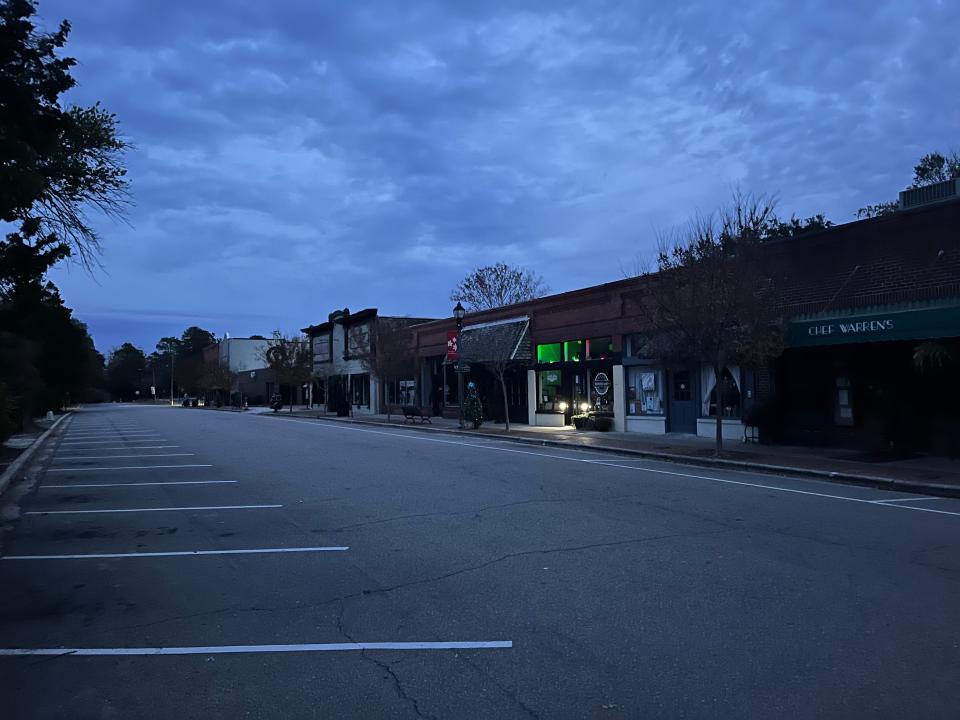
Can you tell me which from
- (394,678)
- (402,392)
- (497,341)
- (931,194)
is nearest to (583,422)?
(497,341)

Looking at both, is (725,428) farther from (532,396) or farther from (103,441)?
(103,441)

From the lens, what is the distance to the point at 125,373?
13975cm

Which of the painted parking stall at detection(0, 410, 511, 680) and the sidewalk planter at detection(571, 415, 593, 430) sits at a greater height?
the sidewalk planter at detection(571, 415, 593, 430)

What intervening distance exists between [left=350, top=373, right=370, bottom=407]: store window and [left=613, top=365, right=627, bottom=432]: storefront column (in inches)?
1055

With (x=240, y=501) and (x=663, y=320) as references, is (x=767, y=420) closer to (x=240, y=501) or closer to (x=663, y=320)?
(x=663, y=320)

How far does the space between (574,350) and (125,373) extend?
13152 cm

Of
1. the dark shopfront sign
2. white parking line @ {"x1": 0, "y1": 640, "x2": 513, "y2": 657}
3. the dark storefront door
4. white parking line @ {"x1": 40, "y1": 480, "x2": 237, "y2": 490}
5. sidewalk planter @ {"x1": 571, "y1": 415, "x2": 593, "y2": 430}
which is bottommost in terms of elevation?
white parking line @ {"x1": 0, "y1": 640, "x2": 513, "y2": 657}

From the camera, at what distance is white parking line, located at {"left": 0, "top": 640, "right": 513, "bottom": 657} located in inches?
203

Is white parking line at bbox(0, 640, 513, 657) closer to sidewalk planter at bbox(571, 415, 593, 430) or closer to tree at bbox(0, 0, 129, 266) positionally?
tree at bbox(0, 0, 129, 266)

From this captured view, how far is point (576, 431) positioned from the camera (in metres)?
27.3

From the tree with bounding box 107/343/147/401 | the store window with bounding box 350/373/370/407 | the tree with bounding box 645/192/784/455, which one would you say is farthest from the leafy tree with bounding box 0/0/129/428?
the tree with bounding box 107/343/147/401

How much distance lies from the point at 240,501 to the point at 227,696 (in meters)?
7.80

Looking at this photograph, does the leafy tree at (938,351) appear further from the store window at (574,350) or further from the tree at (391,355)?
the tree at (391,355)

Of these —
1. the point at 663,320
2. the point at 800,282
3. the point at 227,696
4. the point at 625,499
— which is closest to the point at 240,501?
the point at 625,499
